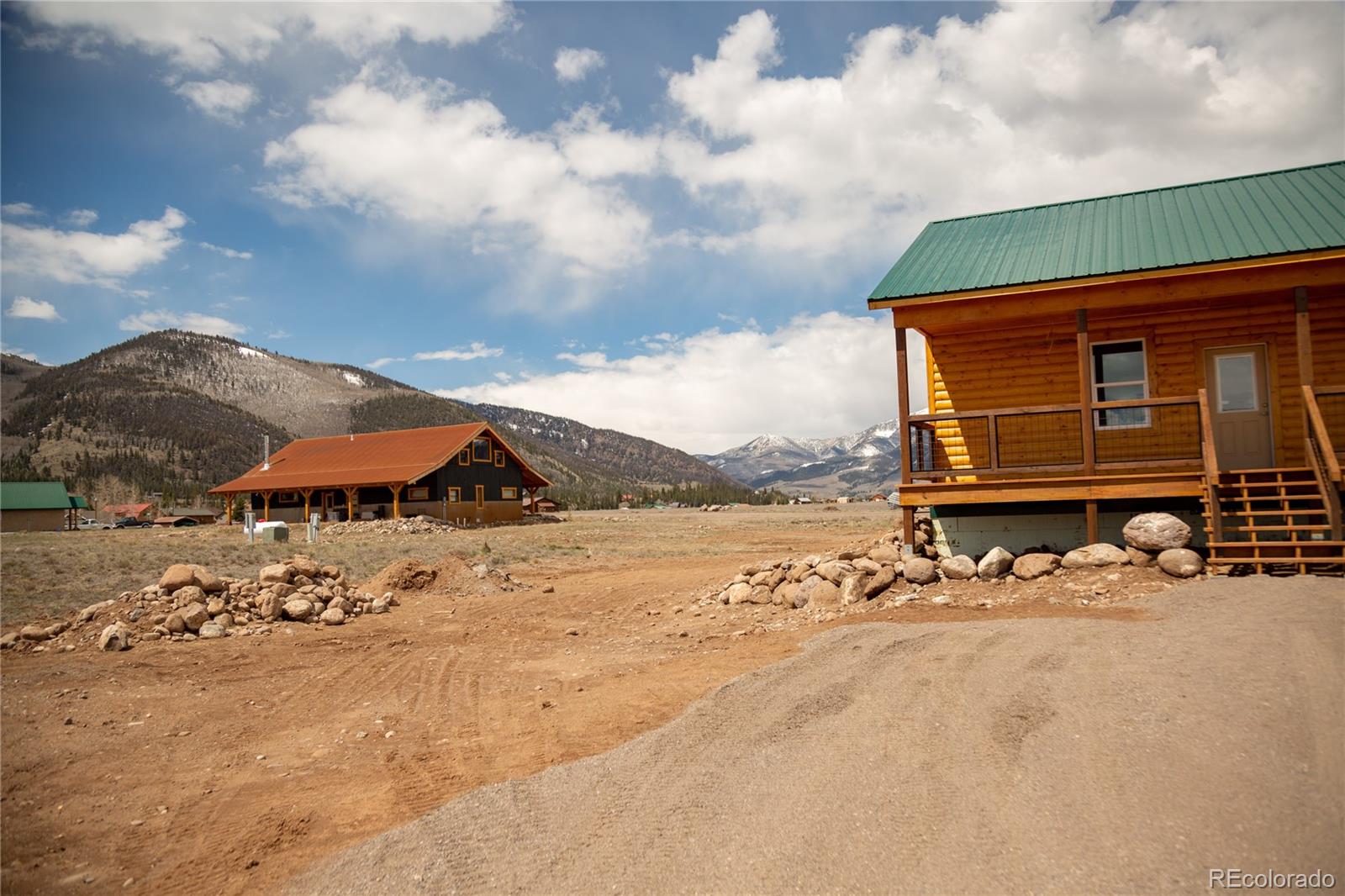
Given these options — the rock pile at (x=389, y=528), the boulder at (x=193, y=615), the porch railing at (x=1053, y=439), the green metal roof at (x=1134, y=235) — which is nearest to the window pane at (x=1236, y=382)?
the porch railing at (x=1053, y=439)

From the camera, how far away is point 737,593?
544 inches

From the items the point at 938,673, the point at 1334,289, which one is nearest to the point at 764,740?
the point at 938,673

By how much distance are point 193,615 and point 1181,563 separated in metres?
14.3

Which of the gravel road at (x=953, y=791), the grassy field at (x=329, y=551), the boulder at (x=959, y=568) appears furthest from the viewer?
the grassy field at (x=329, y=551)

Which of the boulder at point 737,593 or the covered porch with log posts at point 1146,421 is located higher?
the covered porch with log posts at point 1146,421

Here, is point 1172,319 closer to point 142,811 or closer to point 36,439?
point 142,811

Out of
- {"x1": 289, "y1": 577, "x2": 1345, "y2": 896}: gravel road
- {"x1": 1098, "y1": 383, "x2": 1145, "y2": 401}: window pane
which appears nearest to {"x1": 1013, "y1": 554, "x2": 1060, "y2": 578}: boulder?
{"x1": 289, "y1": 577, "x2": 1345, "y2": 896}: gravel road

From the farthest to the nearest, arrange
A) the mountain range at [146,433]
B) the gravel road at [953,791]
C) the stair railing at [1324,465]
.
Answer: the mountain range at [146,433] → the stair railing at [1324,465] → the gravel road at [953,791]

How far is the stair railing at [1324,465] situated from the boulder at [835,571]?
20.5 feet

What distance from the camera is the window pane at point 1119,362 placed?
557 inches

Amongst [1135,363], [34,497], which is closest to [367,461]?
[34,497]

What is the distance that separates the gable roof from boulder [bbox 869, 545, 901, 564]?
33.7m

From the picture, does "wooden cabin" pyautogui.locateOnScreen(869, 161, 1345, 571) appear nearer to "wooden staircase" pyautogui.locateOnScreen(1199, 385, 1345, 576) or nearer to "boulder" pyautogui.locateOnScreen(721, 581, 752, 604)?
"wooden staircase" pyautogui.locateOnScreen(1199, 385, 1345, 576)

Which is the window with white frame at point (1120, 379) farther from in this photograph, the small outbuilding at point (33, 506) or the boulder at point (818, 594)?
the small outbuilding at point (33, 506)
